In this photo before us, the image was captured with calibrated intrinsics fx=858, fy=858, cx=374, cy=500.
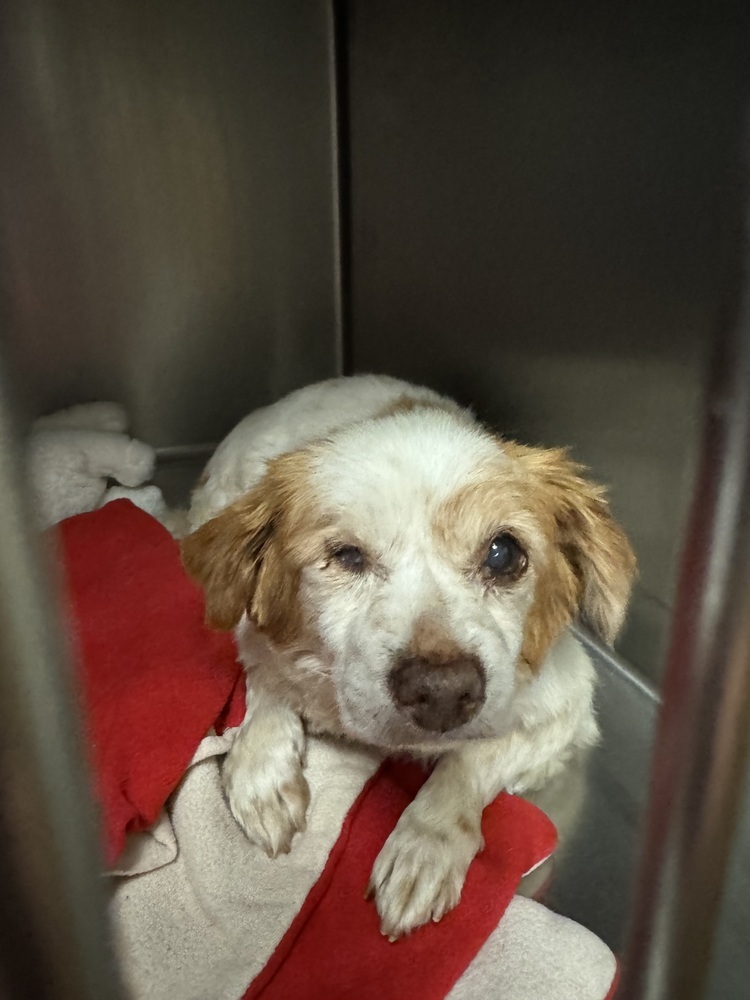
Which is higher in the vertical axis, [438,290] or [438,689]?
[438,290]

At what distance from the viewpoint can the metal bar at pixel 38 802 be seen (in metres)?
0.30

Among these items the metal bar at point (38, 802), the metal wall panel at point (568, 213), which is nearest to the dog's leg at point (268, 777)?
the metal wall panel at point (568, 213)

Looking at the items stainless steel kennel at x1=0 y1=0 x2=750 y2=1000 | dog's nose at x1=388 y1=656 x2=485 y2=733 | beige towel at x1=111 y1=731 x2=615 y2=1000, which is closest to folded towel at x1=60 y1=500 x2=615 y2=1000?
beige towel at x1=111 y1=731 x2=615 y2=1000

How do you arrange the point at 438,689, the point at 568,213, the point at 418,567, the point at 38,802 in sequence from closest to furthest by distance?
the point at 38,802
the point at 438,689
the point at 418,567
the point at 568,213

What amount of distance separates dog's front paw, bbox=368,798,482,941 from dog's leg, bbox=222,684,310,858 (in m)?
0.13

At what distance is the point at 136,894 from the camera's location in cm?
100

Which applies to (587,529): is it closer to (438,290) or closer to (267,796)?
(267,796)

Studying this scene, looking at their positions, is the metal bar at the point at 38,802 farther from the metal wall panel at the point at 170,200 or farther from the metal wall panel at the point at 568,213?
the metal wall panel at the point at 170,200

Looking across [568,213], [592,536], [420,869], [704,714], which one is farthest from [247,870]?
Answer: [568,213]

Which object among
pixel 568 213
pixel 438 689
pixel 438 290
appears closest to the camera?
pixel 438 689

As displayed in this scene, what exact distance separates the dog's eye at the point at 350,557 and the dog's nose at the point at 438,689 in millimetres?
172

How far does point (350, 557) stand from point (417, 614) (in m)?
0.14

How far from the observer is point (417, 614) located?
0.92 metres

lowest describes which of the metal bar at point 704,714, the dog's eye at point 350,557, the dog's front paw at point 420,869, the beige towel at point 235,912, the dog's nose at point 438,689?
the beige towel at point 235,912
